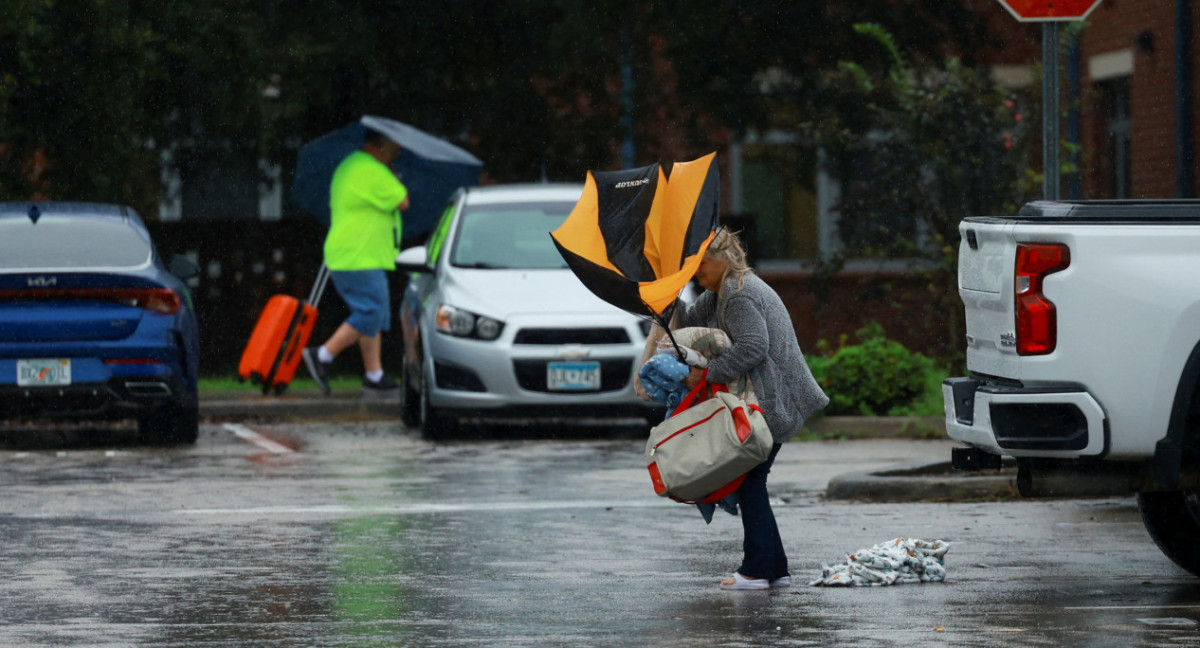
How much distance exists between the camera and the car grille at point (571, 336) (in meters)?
14.9

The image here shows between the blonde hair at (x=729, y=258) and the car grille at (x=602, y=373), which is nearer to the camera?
the blonde hair at (x=729, y=258)

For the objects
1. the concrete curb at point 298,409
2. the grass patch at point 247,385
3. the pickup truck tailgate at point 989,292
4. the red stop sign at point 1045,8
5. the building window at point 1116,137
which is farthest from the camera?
the building window at point 1116,137

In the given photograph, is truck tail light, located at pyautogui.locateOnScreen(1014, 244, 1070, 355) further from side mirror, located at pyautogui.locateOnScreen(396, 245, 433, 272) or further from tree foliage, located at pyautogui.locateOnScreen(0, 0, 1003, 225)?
tree foliage, located at pyautogui.locateOnScreen(0, 0, 1003, 225)

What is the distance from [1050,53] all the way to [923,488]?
2.39 m

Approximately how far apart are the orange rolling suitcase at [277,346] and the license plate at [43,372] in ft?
10.5

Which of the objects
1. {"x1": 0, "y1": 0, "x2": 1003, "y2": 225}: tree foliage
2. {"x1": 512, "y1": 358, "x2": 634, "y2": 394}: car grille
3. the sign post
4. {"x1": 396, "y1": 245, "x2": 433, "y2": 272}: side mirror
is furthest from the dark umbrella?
the sign post

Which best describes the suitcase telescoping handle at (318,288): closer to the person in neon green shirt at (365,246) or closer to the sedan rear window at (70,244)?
the person in neon green shirt at (365,246)

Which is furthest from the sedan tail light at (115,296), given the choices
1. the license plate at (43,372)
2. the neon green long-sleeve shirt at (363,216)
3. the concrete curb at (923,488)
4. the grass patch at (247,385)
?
the concrete curb at (923,488)

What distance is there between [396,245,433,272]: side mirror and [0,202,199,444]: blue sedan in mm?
1697

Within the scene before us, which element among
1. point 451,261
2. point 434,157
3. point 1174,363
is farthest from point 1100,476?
point 434,157

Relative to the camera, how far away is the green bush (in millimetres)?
15688

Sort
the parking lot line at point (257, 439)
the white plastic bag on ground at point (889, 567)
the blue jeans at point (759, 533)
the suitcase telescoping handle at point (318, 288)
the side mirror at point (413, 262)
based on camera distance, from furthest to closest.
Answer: the suitcase telescoping handle at point (318, 288) < the side mirror at point (413, 262) < the parking lot line at point (257, 439) < the white plastic bag on ground at point (889, 567) < the blue jeans at point (759, 533)

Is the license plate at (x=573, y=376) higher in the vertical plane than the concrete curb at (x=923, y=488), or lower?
higher

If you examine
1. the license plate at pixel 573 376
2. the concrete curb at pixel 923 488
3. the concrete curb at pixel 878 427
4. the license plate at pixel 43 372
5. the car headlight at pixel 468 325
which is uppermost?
the car headlight at pixel 468 325
